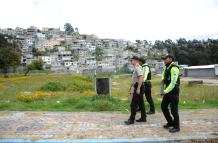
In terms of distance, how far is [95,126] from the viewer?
24.5 feet

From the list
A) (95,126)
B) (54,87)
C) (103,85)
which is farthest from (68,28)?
(95,126)

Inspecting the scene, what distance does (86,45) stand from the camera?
474ft

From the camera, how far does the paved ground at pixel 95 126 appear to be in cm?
651

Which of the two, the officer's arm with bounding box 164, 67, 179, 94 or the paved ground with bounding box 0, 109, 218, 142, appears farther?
the officer's arm with bounding box 164, 67, 179, 94

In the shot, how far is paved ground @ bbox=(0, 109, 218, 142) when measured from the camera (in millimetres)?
6508

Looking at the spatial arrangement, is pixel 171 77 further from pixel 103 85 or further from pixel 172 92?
pixel 103 85

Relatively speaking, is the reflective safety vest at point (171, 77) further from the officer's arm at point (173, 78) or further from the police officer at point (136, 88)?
the police officer at point (136, 88)

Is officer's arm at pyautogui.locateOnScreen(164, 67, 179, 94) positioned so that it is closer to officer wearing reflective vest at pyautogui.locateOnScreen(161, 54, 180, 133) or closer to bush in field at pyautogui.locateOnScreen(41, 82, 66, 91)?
officer wearing reflective vest at pyautogui.locateOnScreen(161, 54, 180, 133)

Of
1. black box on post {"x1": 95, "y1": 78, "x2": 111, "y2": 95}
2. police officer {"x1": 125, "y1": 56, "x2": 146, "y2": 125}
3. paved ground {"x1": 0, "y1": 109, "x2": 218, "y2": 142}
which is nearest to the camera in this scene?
paved ground {"x1": 0, "y1": 109, "x2": 218, "y2": 142}

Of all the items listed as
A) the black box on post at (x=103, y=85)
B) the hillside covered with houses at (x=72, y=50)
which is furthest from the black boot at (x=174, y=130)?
the hillside covered with houses at (x=72, y=50)

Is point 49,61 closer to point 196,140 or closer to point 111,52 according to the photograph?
point 111,52

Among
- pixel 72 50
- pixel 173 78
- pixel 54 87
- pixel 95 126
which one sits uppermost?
pixel 72 50

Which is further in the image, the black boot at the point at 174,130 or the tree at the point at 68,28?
the tree at the point at 68,28

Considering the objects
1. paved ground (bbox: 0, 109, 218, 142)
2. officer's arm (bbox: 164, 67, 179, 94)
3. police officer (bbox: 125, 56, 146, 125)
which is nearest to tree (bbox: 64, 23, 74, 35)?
paved ground (bbox: 0, 109, 218, 142)
